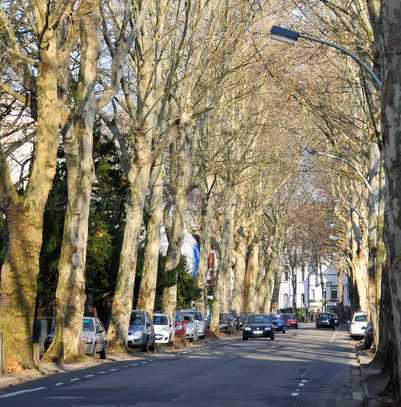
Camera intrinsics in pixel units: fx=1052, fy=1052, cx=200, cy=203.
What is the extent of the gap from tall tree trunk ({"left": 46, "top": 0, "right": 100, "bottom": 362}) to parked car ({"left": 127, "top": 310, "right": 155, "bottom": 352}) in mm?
10082

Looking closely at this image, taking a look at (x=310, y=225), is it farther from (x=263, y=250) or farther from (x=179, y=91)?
(x=179, y=91)

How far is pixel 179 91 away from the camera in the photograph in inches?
1710

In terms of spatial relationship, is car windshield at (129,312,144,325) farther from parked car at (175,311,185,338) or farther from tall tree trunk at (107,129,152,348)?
parked car at (175,311,185,338)

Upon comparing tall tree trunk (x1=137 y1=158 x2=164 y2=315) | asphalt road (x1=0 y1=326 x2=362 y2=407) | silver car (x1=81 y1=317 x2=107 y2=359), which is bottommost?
asphalt road (x1=0 y1=326 x2=362 y2=407)

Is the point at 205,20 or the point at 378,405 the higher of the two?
the point at 205,20

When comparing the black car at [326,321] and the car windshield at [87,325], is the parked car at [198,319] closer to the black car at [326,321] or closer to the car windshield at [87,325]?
the car windshield at [87,325]

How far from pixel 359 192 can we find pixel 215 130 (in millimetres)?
8348

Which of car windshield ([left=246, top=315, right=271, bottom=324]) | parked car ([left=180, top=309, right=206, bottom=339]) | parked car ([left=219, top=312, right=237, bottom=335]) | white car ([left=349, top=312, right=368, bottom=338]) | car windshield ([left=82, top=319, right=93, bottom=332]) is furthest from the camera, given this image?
parked car ([left=219, top=312, right=237, bottom=335])

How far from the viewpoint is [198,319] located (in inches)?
2328

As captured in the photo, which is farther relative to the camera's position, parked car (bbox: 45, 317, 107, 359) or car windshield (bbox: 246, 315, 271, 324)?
car windshield (bbox: 246, 315, 271, 324)

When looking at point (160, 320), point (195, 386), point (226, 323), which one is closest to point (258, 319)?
point (226, 323)

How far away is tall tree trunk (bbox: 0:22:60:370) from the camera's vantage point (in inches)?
1030

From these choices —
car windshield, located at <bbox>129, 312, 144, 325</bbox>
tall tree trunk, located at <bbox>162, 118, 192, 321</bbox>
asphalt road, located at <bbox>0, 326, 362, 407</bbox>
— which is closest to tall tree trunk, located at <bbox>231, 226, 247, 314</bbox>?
tall tree trunk, located at <bbox>162, 118, 192, 321</bbox>

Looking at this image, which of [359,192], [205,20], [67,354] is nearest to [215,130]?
[359,192]
